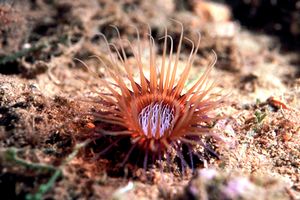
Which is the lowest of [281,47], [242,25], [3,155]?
[3,155]

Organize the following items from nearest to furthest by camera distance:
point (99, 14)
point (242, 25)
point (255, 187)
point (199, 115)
→ point (255, 187) < point (199, 115) < point (99, 14) < point (242, 25)

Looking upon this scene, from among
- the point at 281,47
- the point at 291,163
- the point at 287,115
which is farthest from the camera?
the point at 281,47

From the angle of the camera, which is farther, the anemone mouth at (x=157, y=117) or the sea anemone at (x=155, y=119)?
the anemone mouth at (x=157, y=117)

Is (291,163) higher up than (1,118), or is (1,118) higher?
(1,118)

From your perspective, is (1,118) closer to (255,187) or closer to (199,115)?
(199,115)

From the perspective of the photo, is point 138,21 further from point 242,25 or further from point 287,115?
point 287,115

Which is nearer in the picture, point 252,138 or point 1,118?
point 1,118

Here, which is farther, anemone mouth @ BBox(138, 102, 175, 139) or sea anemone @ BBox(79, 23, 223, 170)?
anemone mouth @ BBox(138, 102, 175, 139)

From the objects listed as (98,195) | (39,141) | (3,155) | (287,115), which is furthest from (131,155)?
(287,115)

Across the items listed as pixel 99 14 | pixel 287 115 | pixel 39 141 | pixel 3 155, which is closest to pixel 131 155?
pixel 39 141
